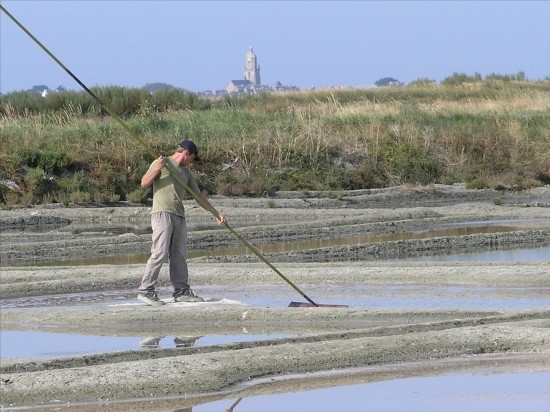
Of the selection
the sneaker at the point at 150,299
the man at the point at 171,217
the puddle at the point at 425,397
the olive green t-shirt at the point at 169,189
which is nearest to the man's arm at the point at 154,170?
the man at the point at 171,217

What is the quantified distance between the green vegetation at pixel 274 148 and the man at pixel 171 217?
1839 centimetres

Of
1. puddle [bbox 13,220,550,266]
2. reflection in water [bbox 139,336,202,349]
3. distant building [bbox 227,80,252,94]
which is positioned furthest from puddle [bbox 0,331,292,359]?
distant building [bbox 227,80,252,94]

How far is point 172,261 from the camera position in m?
15.9

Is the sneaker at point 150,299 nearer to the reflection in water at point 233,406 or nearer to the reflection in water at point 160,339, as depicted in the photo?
the reflection in water at point 160,339

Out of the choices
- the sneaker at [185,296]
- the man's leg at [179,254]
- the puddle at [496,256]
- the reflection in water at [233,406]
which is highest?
the man's leg at [179,254]

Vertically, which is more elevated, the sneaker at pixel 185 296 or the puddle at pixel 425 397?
the sneaker at pixel 185 296

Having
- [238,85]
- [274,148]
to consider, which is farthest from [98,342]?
[238,85]

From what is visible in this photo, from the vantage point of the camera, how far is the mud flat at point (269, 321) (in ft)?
36.6

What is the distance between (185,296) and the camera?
1597 cm

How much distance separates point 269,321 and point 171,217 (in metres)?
1.84

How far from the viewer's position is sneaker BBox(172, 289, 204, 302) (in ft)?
52.2

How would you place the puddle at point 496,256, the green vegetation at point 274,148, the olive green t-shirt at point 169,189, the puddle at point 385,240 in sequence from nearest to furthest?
the olive green t-shirt at point 169,189
the puddle at point 496,256
the puddle at point 385,240
the green vegetation at point 274,148

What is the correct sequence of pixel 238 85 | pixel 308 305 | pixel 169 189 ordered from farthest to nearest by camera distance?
pixel 238 85 → pixel 308 305 → pixel 169 189

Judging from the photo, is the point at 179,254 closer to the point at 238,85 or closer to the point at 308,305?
the point at 308,305
